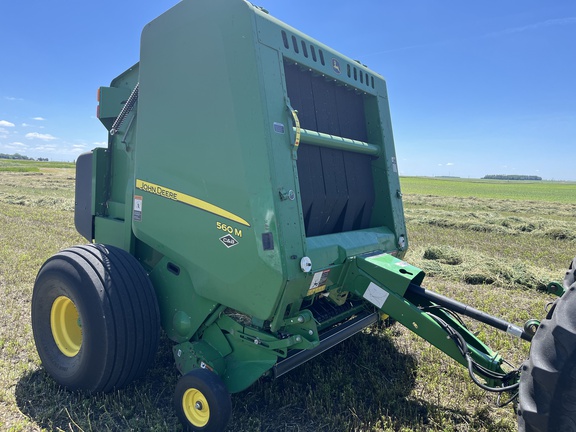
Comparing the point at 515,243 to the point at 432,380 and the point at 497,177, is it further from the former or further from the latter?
the point at 497,177

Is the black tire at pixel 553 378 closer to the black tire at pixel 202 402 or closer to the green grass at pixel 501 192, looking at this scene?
the black tire at pixel 202 402

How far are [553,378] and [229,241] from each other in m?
1.77

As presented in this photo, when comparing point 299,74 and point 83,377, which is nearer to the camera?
point 83,377

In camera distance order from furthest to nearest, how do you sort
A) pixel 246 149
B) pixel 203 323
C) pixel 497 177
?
pixel 497 177 → pixel 203 323 → pixel 246 149

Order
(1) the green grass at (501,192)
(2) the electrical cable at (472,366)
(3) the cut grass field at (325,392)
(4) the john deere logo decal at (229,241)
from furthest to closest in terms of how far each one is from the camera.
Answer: (1) the green grass at (501,192) < (3) the cut grass field at (325,392) < (4) the john deere logo decal at (229,241) < (2) the electrical cable at (472,366)

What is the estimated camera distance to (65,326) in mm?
3242

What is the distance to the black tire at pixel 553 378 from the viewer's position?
1.62 meters

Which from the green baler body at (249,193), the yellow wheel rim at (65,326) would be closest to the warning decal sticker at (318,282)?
the green baler body at (249,193)

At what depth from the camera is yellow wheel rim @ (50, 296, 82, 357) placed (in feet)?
10.4

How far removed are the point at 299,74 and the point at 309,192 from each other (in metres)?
0.88

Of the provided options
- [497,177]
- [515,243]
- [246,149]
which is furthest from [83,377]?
[497,177]

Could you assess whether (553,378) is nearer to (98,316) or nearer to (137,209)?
(98,316)

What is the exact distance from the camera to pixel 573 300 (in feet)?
5.57

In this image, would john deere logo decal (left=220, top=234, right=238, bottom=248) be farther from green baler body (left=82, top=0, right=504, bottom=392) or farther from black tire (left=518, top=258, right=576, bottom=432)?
black tire (left=518, top=258, right=576, bottom=432)
